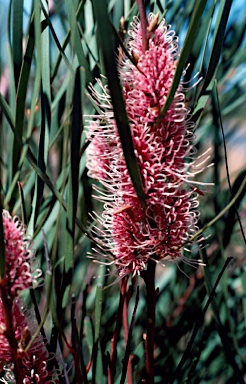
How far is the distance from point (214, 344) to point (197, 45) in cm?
23

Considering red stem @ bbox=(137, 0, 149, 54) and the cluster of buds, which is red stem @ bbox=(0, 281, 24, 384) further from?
red stem @ bbox=(137, 0, 149, 54)

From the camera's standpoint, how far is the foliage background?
220 mm

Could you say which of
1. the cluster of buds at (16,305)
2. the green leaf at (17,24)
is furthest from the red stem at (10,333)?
the green leaf at (17,24)

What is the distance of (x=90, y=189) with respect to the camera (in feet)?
1.20

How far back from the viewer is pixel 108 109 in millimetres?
271

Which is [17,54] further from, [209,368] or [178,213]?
[209,368]

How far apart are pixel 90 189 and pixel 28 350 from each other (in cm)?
15

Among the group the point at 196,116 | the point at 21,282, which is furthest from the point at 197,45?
the point at 21,282

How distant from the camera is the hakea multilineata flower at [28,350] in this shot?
22 centimetres

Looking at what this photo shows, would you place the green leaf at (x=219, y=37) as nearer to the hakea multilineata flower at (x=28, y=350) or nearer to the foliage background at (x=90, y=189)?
the foliage background at (x=90, y=189)

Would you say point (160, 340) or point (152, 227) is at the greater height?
point (152, 227)

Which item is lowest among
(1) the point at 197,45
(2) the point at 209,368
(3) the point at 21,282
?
(2) the point at 209,368

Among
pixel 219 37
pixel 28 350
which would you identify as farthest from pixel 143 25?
pixel 28 350

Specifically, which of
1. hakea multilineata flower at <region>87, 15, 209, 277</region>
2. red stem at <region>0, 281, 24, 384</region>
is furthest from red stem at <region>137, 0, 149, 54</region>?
red stem at <region>0, 281, 24, 384</region>
